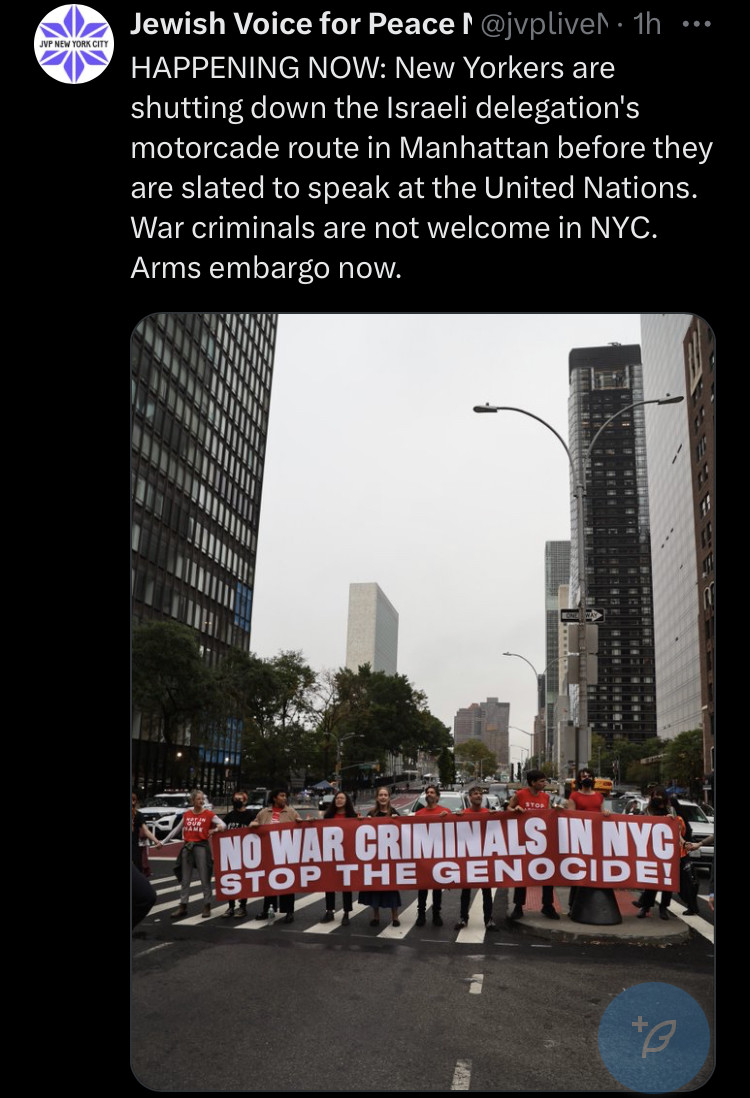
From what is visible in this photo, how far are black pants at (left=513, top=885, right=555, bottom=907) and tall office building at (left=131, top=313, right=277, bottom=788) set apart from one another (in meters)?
4.90

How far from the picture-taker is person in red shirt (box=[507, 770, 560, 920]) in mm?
8492

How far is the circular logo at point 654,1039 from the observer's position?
3561 millimetres

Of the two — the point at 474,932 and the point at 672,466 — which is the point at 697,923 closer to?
the point at 672,466

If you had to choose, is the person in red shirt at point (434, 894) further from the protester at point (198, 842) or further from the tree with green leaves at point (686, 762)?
the tree with green leaves at point (686, 762)

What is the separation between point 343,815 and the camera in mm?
9922

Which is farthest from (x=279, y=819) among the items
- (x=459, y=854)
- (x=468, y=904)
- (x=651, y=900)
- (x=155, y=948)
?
(x=155, y=948)

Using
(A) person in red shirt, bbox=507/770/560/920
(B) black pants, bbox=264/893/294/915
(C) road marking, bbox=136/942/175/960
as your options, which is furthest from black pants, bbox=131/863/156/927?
(A) person in red shirt, bbox=507/770/560/920

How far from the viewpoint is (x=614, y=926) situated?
7430 mm

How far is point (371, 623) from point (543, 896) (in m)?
5.01

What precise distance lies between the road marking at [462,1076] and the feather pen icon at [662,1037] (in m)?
0.86

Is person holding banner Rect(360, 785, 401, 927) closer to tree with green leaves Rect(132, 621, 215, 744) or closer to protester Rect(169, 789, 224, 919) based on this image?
protester Rect(169, 789, 224, 919)
